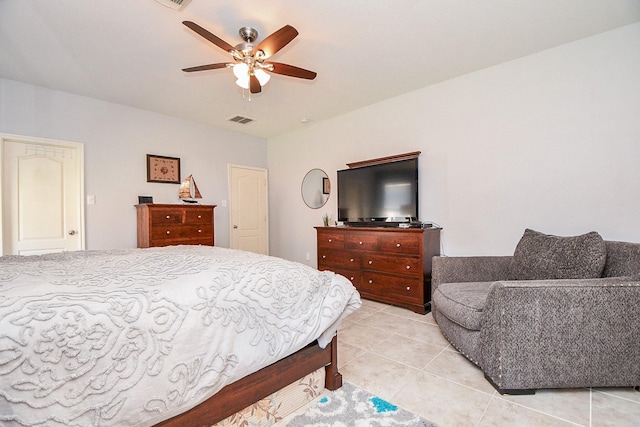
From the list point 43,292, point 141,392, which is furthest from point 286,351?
point 43,292

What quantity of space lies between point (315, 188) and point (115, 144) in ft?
9.59

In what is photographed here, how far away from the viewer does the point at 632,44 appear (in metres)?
2.36

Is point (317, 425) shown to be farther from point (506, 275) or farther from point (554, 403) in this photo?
point (506, 275)

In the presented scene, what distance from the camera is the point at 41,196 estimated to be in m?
3.37

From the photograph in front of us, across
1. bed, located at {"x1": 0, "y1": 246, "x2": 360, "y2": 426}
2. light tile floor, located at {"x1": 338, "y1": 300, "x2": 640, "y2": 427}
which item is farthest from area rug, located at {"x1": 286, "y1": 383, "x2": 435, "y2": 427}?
bed, located at {"x1": 0, "y1": 246, "x2": 360, "y2": 426}

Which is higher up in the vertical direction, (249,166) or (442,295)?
(249,166)

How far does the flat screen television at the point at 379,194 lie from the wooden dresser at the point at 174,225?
1.98 metres

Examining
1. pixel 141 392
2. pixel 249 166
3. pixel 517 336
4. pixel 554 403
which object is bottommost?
→ pixel 554 403

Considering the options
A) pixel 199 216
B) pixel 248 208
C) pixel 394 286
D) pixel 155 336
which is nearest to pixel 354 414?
pixel 155 336

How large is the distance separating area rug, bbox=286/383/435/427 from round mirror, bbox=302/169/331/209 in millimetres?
3294

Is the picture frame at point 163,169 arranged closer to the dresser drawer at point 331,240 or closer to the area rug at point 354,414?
the dresser drawer at point 331,240

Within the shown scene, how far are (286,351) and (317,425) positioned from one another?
43 cm

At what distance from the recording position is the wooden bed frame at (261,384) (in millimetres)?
1137

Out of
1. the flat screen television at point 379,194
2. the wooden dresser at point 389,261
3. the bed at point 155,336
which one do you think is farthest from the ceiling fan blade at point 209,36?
the wooden dresser at point 389,261
